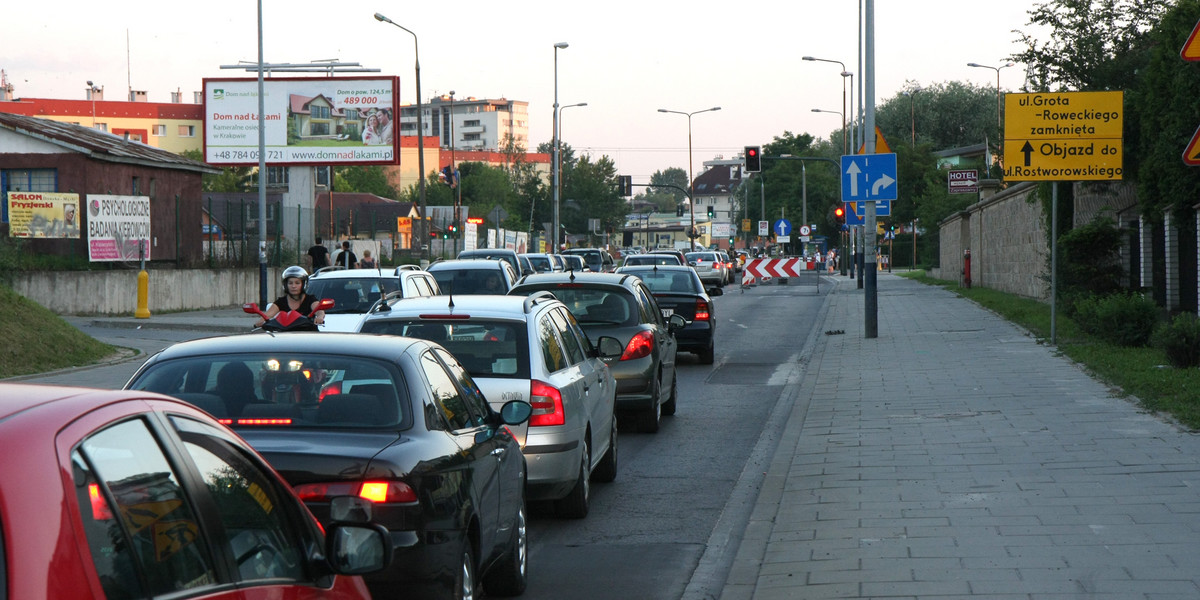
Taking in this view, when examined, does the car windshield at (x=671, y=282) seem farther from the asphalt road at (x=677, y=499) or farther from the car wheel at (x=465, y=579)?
the car wheel at (x=465, y=579)

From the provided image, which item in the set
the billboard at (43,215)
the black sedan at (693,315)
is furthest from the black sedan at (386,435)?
the billboard at (43,215)

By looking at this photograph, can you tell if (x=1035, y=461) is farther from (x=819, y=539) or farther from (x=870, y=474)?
(x=819, y=539)

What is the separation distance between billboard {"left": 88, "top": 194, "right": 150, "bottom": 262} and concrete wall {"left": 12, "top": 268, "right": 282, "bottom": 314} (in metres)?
0.48

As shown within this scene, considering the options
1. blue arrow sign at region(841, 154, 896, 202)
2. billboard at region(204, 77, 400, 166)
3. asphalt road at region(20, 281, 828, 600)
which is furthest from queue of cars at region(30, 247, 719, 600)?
billboard at region(204, 77, 400, 166)

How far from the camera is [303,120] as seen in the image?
4866 centimetres

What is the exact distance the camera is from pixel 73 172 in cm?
3231

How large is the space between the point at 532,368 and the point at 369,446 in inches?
121

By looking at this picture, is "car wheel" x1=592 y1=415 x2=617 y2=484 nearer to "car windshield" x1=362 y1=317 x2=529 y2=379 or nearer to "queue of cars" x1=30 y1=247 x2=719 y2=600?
"queue of cars" x1=30 y1=247 x2=719 y2=600

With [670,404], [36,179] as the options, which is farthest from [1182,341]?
[36,179]

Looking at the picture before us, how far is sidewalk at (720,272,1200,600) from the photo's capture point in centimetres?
629

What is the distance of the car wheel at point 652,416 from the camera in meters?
12.6

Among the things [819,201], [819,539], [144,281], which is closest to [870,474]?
[819,539]

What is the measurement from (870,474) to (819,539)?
215 centimetres

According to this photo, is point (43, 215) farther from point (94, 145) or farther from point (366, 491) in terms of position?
point (366, 491)
